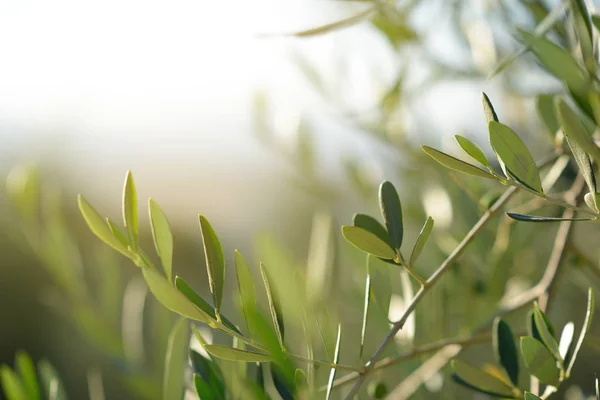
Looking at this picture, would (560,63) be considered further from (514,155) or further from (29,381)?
(29,381)

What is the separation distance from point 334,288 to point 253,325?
0.51 feet

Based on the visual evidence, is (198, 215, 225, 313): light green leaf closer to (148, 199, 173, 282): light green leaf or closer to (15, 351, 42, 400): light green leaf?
(148, 199, 173, 282): light green leaf

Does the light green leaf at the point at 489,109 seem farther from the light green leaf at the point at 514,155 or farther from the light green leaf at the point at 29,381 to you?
the light green leaf at the point at 29,381

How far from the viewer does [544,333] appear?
0.19m

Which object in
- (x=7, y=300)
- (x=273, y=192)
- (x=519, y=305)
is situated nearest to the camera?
(x=519, y=305)

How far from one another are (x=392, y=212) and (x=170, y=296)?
72 millimetres

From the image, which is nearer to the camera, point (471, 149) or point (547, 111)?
point (471, 149)

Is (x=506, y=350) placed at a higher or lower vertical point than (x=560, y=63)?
lower

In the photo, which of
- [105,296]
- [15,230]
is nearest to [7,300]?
[15,230]

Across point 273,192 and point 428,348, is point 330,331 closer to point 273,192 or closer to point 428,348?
point 428,348

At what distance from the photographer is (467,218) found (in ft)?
1.28

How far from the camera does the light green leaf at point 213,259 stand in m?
0.18

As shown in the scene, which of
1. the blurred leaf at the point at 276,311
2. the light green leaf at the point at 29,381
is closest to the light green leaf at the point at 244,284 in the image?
the blurred leaf at the point at 276,311

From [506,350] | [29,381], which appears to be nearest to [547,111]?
[506,350]
